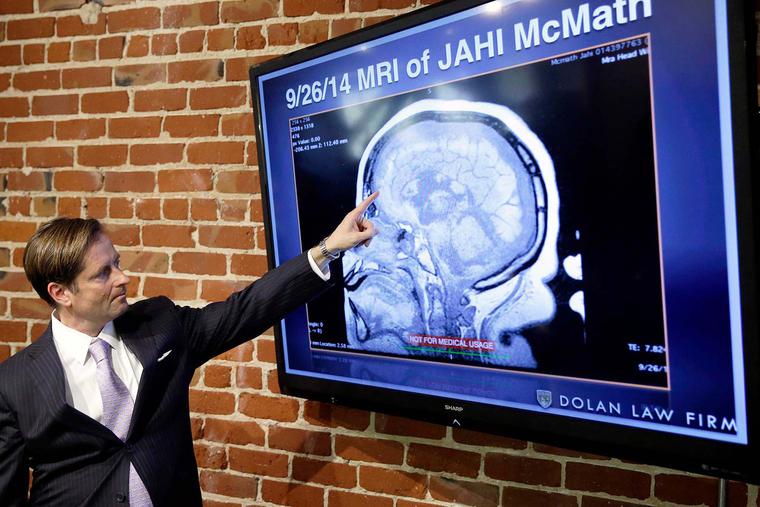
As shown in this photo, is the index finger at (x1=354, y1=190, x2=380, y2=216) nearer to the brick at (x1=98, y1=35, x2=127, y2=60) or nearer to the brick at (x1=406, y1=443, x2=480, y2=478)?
the brick at (x1=406, y1=443, x2=480, y2=478)

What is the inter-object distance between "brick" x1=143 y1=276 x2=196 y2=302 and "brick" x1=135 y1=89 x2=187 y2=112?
61 centimetres

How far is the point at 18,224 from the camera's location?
2273 mm

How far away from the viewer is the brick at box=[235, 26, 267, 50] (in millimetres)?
1954

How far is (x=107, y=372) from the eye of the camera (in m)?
1.48

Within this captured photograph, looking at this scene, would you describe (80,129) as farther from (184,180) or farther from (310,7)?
(310,7)

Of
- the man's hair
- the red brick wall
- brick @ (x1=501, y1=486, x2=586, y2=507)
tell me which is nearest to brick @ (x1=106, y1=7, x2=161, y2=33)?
the red brick wall

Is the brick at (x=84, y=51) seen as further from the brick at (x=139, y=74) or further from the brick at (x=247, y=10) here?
the brick at (x=247, y=10)

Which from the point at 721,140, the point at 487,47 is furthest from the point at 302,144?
the point at 721,140

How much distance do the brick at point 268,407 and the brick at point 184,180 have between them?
740mm

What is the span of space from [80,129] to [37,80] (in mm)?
278

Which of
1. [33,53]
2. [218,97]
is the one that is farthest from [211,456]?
[33,53]

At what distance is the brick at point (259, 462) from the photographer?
2.00 m

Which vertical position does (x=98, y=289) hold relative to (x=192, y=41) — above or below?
below

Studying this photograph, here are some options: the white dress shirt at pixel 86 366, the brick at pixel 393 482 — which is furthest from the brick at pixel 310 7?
the brick at pixel 393 482
